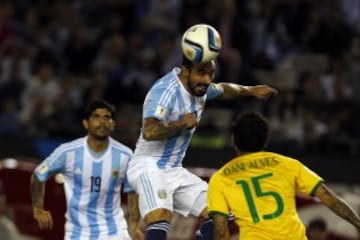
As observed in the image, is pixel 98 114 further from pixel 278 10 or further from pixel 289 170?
pixel 278 10

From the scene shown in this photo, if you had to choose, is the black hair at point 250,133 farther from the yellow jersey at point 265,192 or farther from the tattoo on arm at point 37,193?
the tattoo on arm at point 37,193

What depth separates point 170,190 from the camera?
1175 cm

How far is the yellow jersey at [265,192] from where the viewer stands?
10.5 metres

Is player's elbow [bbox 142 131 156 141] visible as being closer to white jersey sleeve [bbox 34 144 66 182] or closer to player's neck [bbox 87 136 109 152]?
player's neck [bbox 87 136 109 152]

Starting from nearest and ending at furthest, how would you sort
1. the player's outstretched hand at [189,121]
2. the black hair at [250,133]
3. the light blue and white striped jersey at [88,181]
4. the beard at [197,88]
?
1. the black hair at [250,133]
2. the player's outstretched hand at [189,121]
3. the beard at [197,88]
4. the light blue and white striped jersey at [88,181]

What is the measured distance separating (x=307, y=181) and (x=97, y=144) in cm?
285

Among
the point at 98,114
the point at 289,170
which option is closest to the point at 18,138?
the point at 98,114

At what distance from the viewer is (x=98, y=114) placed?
12.6 m

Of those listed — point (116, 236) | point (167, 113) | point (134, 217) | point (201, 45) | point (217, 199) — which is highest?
point (201, 45)

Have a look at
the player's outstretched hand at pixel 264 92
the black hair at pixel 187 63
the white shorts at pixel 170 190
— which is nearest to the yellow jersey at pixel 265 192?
the white shorts at pixel 170 190

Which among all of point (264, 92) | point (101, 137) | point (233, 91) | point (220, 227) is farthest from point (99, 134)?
point (220, 227)

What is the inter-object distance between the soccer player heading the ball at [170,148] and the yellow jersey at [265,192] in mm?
759

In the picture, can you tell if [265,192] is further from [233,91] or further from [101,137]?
[101,137]

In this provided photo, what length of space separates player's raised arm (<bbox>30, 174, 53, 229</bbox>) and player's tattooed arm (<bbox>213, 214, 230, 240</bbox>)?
215 centimetres
